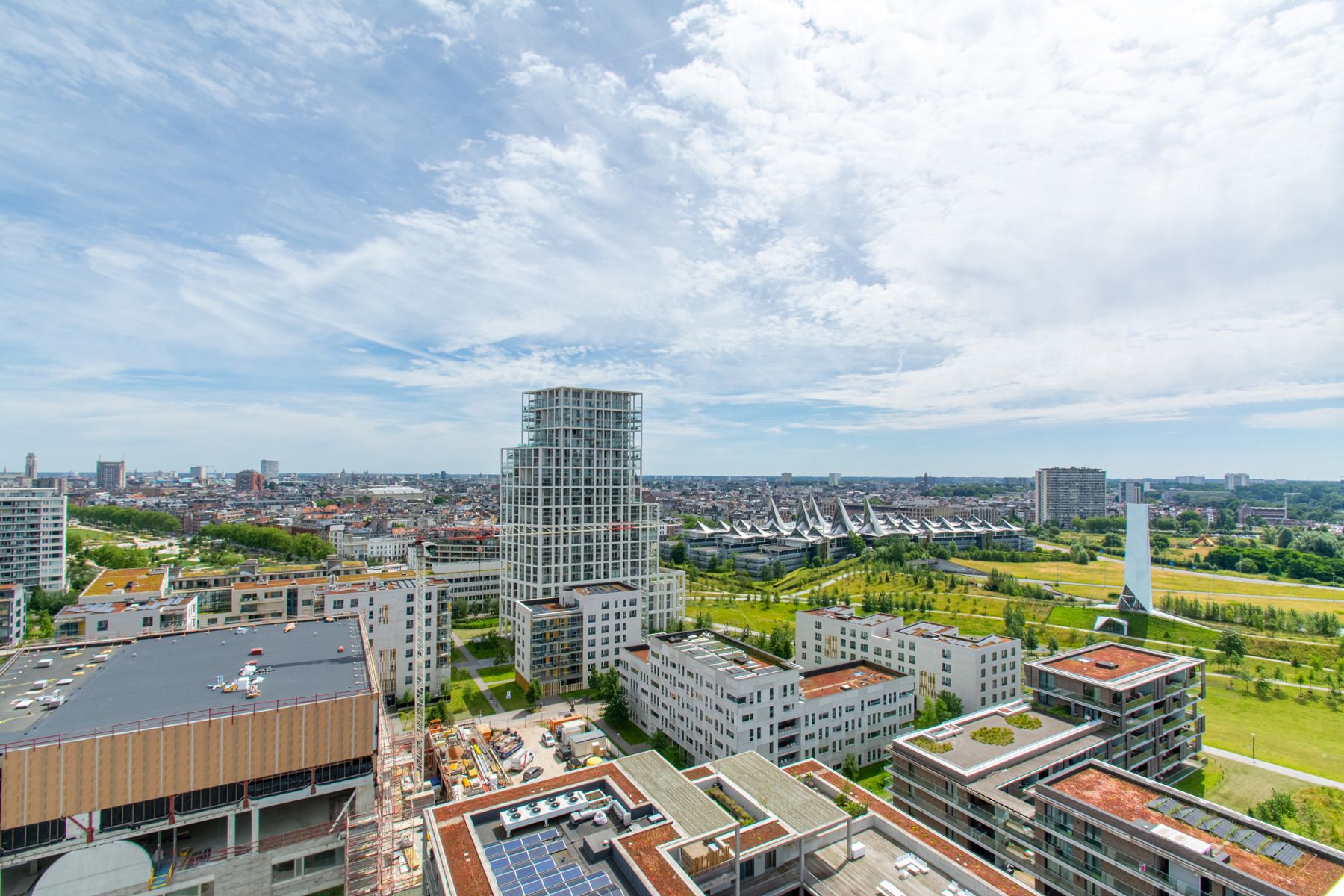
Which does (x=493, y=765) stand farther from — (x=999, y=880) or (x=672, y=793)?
(x=999, y=880)

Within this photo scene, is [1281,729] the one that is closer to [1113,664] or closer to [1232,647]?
[1232,647]

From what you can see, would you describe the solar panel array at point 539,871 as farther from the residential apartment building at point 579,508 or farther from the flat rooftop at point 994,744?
the residential apartment building at point 579,508

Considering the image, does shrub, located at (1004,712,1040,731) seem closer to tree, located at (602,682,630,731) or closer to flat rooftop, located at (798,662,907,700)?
flat rooftop, located at (798,662,907,700)

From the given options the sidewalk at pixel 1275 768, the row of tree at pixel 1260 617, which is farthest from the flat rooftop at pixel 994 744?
the row of tree at pixel 1260 617

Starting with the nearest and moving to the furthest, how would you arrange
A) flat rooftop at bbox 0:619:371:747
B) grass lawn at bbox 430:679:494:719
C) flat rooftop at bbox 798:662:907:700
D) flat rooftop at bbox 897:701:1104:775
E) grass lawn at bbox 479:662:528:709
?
flat rooftop at bbox 0:619:371:747, flat rooftop at bbox 897:701:1104:775, flat rooftop at bbox 798:662:907:700, grass lawn at bbox 430:679:494:719, grass lawn at bbox 479:662:528:709

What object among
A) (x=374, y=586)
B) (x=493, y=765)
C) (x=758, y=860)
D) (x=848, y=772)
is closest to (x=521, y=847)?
(x=758, y=860)

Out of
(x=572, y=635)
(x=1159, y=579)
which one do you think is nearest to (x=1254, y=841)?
(x=572, y=635)

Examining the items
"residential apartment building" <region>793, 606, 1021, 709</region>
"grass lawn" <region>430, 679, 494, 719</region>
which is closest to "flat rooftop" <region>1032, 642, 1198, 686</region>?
"residential apartment building" <region>793, 606, 1021, 709</region>
